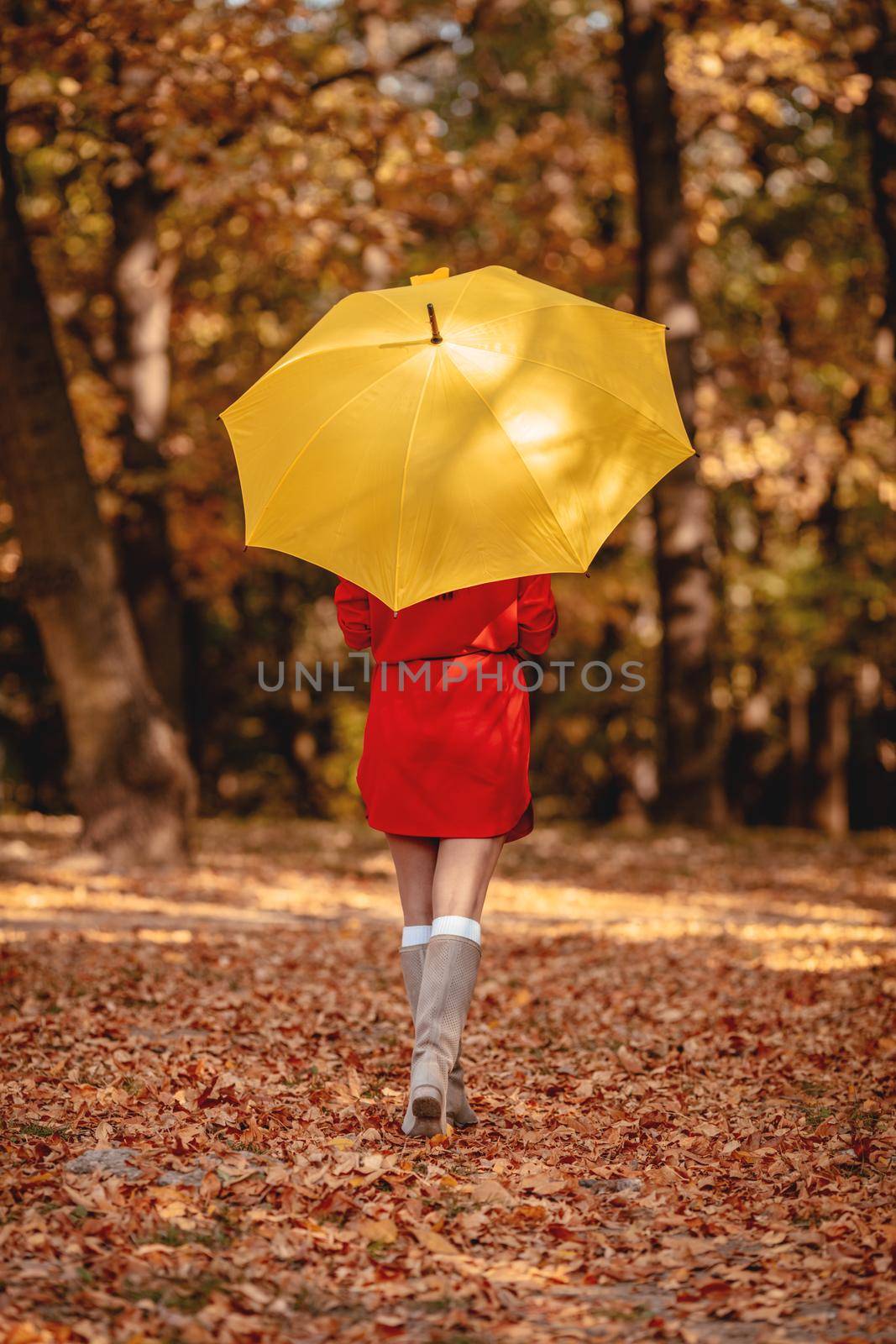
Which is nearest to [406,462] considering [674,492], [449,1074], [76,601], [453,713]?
[453,713]

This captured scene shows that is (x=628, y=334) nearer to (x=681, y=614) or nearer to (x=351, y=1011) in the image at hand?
(x=351, y=1011)

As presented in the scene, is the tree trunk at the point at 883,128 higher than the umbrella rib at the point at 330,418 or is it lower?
higher

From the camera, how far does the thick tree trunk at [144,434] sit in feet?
50.0

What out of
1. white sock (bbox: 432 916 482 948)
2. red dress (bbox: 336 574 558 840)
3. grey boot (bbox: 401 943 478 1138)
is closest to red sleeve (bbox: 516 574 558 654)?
red dress (bbox: 336 574 558 840)

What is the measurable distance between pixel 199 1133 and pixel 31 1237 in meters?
0.89

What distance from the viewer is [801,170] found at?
18578 millimetres

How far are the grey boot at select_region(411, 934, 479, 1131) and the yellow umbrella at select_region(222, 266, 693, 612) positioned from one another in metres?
1.05

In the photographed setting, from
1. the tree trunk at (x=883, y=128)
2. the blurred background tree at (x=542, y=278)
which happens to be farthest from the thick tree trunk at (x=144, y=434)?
the tree trunk at (x=883, y=128)

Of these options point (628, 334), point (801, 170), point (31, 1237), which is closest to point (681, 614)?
point (801, 170)

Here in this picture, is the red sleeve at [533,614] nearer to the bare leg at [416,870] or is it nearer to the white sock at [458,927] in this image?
the bare leg at [416,870]

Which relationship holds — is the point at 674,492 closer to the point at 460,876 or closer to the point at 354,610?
the point at 354,610

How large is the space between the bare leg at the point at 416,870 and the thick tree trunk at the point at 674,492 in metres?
10.3

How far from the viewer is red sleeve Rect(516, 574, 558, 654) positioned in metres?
4.40

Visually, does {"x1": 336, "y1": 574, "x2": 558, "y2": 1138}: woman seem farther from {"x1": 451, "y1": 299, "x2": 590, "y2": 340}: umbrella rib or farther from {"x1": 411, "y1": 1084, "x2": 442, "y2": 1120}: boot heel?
{"x1": 451, "y1": 299, "x2": 590, "y2": 340}: umbrella rib
